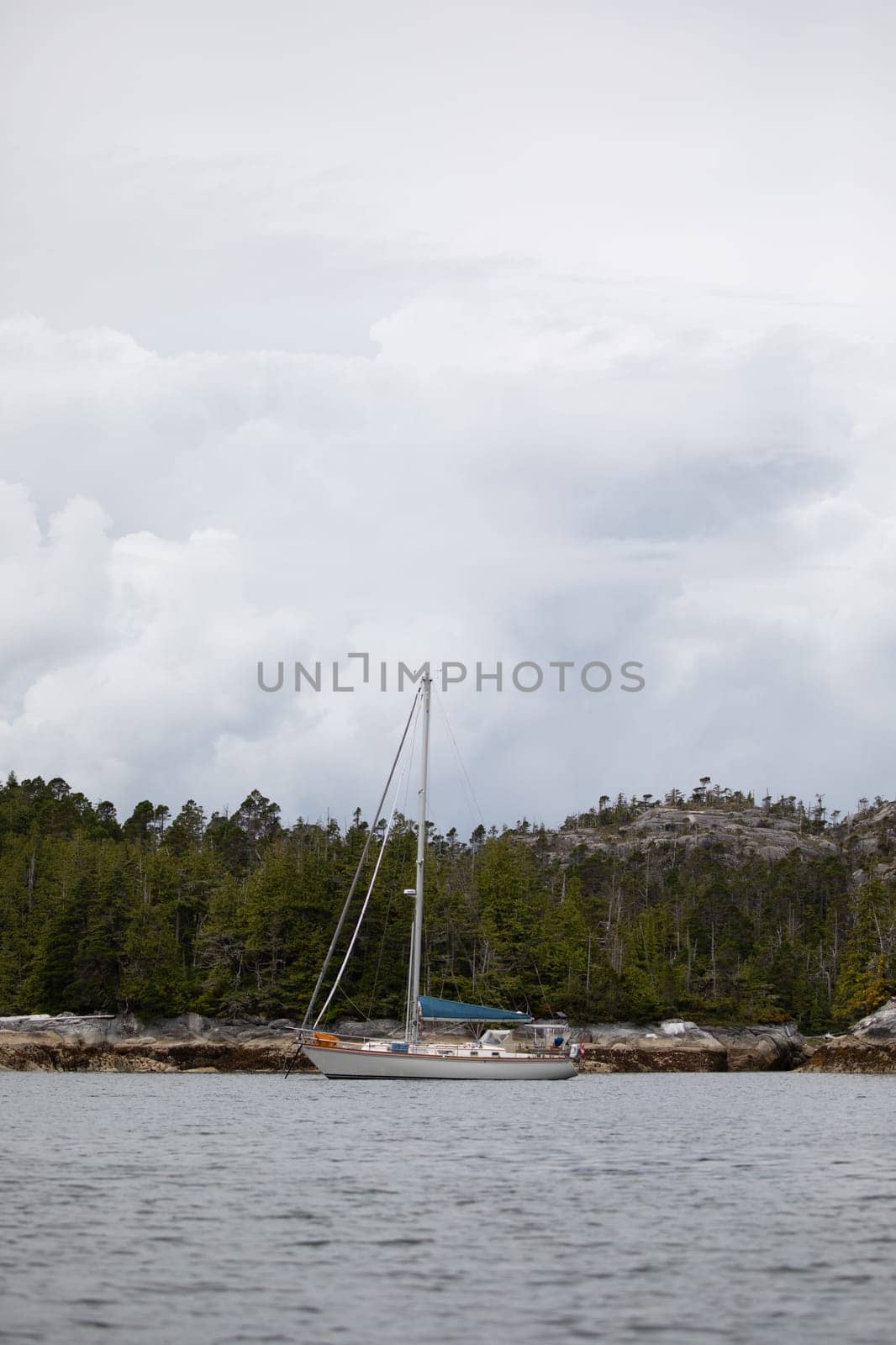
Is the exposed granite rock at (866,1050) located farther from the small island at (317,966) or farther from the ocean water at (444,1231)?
the ocean water at (444,1231)

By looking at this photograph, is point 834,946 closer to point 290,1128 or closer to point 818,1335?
point 290,1128

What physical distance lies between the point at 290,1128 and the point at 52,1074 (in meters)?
59.0

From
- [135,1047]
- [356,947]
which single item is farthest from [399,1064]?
[356,947]

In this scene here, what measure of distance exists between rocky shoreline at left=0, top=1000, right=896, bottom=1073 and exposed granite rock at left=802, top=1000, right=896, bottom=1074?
82 millimetres

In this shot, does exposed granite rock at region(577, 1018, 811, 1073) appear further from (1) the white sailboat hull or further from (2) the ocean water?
(2) the ocean water

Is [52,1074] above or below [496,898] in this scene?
below

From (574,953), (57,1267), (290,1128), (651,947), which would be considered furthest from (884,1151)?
(651,947)

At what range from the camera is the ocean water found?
55.6ft

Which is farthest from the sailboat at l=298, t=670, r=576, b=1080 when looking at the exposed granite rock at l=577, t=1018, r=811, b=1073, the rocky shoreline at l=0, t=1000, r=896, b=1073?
the exposed granite rock at l=577, t=1018, r=811, b=1073

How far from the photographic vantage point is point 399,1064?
228 feet

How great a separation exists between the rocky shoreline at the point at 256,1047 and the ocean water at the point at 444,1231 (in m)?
60.2

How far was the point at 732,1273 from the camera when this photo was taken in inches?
782

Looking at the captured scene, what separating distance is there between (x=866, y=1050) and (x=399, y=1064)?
188ft

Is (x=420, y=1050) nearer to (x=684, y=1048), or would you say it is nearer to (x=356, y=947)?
(x=356, y=947)
